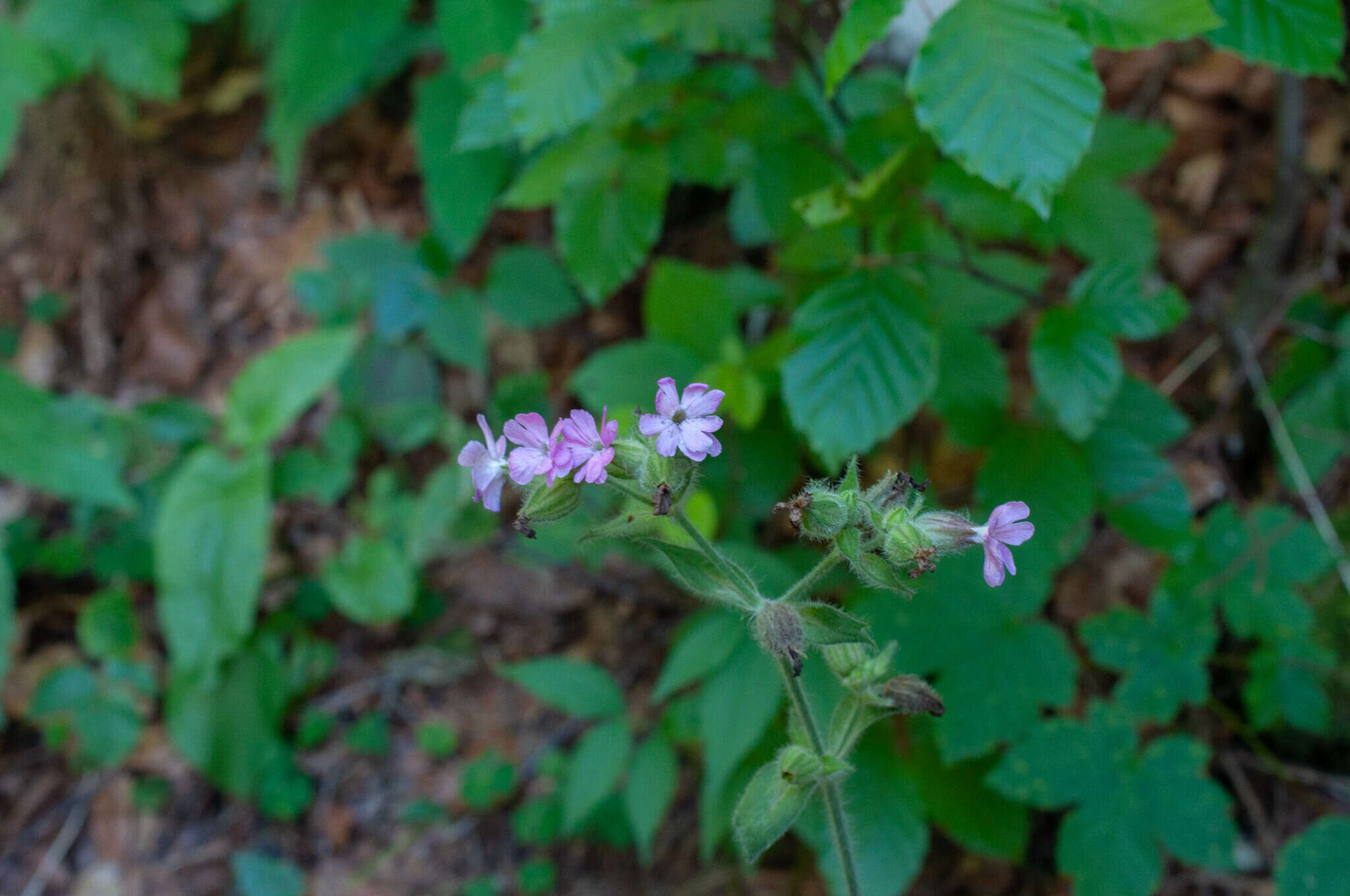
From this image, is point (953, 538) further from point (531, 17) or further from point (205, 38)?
A: point (205, 38)

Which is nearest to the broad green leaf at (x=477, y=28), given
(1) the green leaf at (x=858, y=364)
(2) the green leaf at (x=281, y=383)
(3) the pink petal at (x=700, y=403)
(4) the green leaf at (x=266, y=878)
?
(2) the green leaf at (x=281, y=383)

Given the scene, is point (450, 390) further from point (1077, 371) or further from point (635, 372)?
point (1077, 371)

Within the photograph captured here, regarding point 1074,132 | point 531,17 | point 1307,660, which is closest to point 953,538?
point 1074,132

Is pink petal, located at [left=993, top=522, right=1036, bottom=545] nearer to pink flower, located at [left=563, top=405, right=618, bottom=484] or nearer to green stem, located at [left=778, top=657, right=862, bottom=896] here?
green stem, located at [left=778, top=657, right=862, bottom=896]

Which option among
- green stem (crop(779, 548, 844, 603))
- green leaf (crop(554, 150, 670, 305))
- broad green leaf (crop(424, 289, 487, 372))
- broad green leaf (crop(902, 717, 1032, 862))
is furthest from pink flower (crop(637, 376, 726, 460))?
broad green leaf (crop(424, 289, 487, 372))

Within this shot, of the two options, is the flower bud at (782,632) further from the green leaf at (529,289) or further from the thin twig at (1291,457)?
the green leaf at (529,289)
